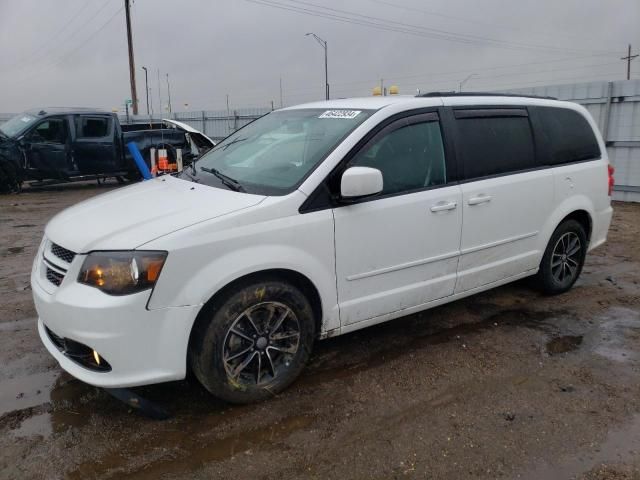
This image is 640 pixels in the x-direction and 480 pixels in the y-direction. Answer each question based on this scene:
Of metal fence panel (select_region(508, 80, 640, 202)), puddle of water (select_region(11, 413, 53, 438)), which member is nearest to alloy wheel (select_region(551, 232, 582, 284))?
puddle of water (select_region(11, 413, 53, 438))

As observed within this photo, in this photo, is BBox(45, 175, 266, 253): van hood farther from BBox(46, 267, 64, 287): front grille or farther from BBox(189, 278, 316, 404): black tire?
BBox(189, 278, 316, 404): black tire

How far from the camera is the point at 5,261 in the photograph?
6.33 meters

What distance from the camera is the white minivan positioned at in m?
2.77

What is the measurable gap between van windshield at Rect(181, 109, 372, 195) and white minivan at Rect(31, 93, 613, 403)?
0.02 metres

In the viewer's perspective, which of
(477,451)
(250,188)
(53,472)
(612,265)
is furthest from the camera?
(612,265)

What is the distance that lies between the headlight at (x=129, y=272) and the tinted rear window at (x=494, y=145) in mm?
2353

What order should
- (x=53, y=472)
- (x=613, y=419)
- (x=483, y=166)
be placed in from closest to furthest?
1. (x=53, y=472)
2. (x=613, y=419)
3. (x=483, y=166)

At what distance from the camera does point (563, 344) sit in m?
4.08

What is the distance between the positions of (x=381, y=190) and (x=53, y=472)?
7.60 feet

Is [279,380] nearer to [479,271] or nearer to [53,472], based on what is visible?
[53,472]

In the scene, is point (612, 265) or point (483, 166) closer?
point (483, 166)

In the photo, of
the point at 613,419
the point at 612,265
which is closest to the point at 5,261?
the point at 613,419

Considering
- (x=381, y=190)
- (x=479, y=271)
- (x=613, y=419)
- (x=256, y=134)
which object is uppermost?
(x=256, y=134)

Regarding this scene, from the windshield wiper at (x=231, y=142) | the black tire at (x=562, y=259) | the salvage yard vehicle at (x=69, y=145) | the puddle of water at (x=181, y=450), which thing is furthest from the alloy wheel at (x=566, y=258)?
the salvage yard vehicle at (x=69, y=145)
